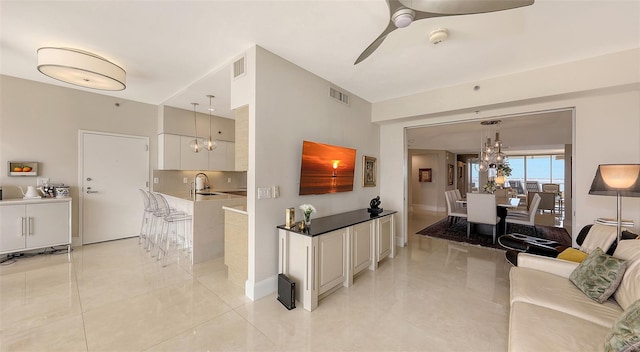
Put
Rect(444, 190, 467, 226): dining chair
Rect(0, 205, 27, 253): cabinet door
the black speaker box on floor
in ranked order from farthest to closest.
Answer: Rect(444, 190, 467, 226): dining chair < Rect(0, 205, 27, 253): cabinet door < the black speaker box on floor

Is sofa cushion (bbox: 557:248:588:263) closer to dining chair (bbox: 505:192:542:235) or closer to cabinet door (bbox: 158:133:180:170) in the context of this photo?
dining chair (bbox: 505:192:542:235)

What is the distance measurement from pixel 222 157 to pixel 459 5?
223 inches

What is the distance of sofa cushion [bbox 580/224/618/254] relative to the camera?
235cm

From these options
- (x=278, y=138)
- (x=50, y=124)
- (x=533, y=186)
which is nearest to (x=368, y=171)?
(x=278, y=138)

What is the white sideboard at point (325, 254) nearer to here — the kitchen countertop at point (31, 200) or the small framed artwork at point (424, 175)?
the kitchen countertop at point (31, 200)

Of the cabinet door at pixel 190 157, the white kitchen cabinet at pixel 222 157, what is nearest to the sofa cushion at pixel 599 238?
the white kitchen cabinet at pixel 222 157

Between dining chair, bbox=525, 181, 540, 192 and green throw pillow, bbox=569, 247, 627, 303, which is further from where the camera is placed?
dining chair, bbox=525, 181, 540, 192

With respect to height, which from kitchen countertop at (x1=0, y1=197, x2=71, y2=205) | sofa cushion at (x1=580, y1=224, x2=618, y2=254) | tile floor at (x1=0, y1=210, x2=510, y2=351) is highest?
kitchen countertop at (x1=0, y1=197, x2=71, y2=205)

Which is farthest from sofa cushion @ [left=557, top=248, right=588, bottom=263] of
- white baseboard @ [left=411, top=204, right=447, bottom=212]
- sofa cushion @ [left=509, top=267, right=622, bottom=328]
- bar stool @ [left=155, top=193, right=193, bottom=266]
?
white baseboard @ [left=411, top=204, right=447, bottom=212]

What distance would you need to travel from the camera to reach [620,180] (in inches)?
94.7

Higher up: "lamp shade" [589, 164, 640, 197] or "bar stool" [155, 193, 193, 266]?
"lamp shade" [589, 164, 640, 197]

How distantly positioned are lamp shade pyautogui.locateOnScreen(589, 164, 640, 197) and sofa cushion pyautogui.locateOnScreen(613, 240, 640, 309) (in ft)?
2.79

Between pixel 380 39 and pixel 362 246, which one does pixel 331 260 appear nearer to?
pixel 362 246

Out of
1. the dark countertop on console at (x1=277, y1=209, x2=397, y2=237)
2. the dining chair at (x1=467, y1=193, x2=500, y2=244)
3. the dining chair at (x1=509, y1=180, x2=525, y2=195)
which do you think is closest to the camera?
the dark countertop on console at (x1=277, y1=209, x2=397, y2=237)
